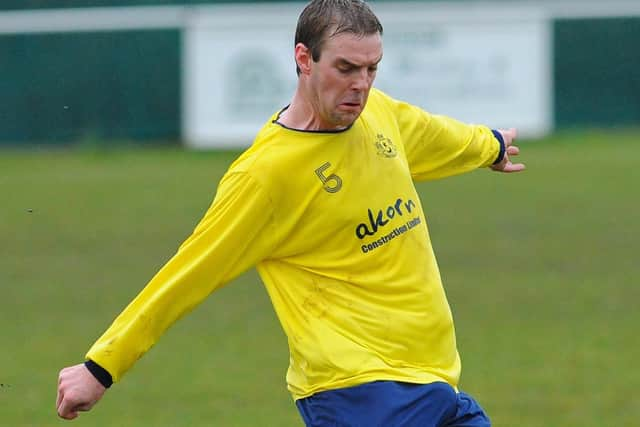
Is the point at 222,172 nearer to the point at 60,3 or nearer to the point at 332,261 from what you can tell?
the point at 60,3

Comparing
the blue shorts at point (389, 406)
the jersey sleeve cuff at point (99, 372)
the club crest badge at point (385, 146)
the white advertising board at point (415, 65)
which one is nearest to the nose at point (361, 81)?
the club crest badge at point (385, 146)

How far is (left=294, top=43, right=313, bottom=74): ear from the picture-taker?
4.26 metres

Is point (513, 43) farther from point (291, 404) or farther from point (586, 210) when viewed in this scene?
point (291, 404)

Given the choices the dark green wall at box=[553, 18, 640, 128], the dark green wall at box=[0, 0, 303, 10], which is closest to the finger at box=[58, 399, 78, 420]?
the dark green wall at box=[553, 18, 640, 128]

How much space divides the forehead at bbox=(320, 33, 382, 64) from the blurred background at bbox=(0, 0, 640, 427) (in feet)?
12.3

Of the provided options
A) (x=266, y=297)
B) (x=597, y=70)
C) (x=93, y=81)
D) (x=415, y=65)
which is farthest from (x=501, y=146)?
(x=93, y=81)

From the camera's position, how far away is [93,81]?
2183cm

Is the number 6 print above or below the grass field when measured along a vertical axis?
above

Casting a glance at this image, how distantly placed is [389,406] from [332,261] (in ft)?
1.60

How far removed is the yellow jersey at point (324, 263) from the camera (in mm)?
4211

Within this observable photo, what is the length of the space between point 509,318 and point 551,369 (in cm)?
153

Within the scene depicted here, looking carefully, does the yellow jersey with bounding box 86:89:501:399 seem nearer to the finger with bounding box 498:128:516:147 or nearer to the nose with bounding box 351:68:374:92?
the nose with bounding box 351:68:374:92

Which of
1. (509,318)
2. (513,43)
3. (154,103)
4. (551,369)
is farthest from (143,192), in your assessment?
(551,369)

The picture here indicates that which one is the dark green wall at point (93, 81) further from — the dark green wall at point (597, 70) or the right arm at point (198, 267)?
the right arm at point (198, 267)
